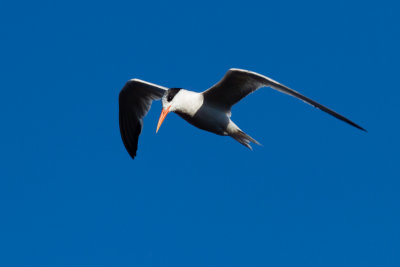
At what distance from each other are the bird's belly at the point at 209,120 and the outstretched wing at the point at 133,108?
237cm

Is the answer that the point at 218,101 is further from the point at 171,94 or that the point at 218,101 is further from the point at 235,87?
the point at 171,94

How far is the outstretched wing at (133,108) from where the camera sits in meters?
11.7

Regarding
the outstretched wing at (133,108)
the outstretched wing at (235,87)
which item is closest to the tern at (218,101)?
the outstretched wing at (235,87)

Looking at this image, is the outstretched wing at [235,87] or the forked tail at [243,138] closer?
the outstretched wing at [235,87]

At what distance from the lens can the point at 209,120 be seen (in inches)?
373

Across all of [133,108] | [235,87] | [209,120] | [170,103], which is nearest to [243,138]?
[209,120]

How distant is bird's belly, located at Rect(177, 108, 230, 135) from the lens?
9.42m

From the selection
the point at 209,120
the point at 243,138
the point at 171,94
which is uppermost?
the point at 171,94

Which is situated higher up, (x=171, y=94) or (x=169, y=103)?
(x=171, y=94)

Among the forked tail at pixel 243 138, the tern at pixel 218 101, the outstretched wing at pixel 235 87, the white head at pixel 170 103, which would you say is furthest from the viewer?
the forked tail at pixel 243 138

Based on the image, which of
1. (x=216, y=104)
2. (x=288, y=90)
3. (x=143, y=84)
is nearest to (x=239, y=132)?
(x=216, y=104)

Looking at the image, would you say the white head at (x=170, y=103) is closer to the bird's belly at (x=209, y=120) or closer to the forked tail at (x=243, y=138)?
the bird's belly at (x=209, y=120)

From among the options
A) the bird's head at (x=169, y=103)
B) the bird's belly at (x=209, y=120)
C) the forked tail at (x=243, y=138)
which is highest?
the bird's head at (x=169, y=103)

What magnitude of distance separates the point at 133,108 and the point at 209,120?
2886 mm
